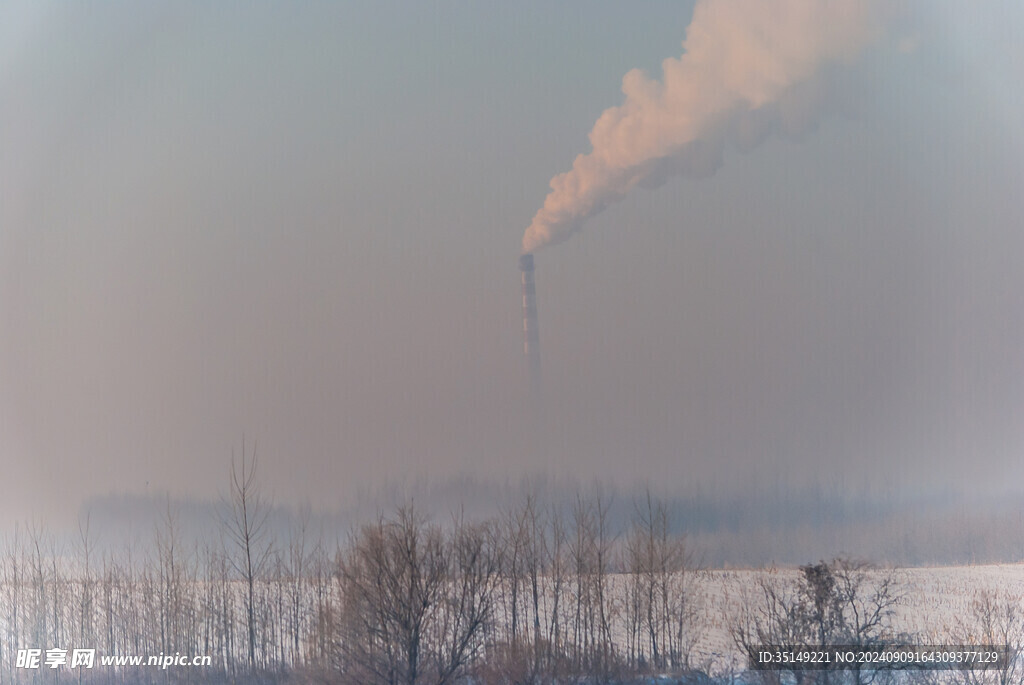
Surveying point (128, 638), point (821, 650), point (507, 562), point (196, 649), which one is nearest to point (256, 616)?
point (196, 649)

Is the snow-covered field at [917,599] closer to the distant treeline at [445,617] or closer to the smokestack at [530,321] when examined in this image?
the distant treeline at [445,617]

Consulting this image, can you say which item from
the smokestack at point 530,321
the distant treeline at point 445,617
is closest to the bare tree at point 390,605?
the distant treeline at point 445,617

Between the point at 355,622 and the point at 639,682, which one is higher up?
the point at 355,622

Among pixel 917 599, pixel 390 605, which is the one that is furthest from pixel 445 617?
Answer: pixel 917 599

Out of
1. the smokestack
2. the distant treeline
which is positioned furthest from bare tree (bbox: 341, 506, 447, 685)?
the smokestack

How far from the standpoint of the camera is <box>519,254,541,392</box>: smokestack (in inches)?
1651

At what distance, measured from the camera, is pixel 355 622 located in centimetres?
1583

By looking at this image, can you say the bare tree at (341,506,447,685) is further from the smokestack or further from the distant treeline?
the smokestack

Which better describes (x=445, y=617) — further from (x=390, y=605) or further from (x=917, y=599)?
(x=917, y=599)

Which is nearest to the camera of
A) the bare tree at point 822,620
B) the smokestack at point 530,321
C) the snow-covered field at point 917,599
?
the bare tree at point 822,620

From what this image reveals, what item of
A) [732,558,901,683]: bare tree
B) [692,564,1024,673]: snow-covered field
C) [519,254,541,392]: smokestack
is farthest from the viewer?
[519,254,541,392]: smokestack

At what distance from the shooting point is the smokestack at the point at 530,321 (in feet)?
138

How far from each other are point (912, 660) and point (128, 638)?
19.6 m

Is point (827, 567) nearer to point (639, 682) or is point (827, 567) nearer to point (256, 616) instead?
point (639, 682)
